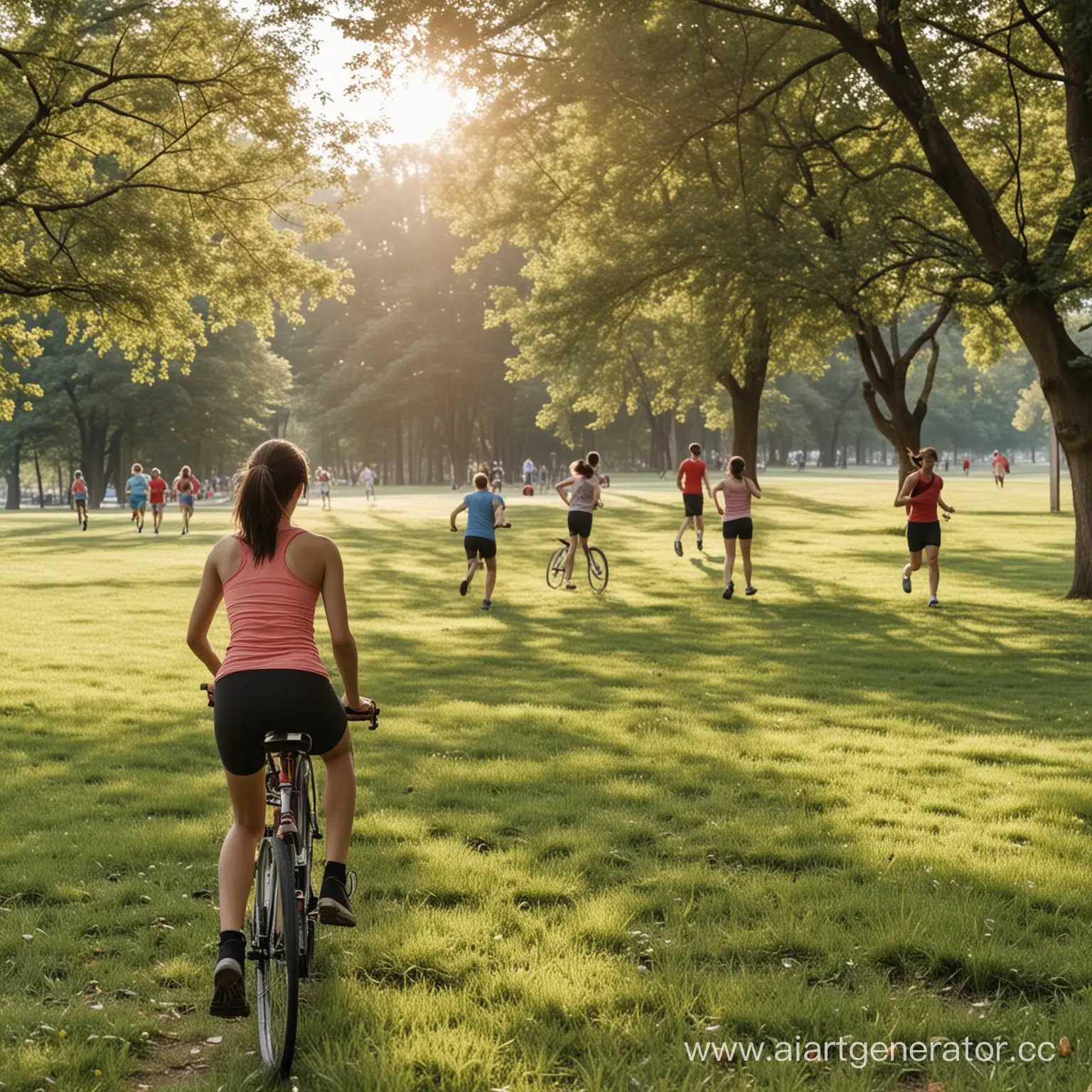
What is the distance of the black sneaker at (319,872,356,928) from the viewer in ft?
13.6

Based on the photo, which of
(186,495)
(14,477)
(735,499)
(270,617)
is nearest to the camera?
(270,617)

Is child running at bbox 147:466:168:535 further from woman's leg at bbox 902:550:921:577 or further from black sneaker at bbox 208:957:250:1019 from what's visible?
black sneaker at bbox 208:957:250:1019

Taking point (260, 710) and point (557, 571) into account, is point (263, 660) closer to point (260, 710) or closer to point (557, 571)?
point (260, 710)

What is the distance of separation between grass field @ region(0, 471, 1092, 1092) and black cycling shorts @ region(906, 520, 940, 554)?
2057mm

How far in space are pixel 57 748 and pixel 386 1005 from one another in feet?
18.2

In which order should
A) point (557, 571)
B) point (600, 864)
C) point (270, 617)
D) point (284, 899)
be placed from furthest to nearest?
point (557, 571) → point (600, 864) → point (270, 617) → point (284, 899)

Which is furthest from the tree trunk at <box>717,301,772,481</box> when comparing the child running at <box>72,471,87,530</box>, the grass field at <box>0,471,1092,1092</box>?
the grass field at <box>0,471,1092,1092</box>

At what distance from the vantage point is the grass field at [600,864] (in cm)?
403

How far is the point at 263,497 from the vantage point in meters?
4.04

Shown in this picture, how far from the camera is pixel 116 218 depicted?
18953 millimetres

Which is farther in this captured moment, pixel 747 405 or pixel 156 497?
pixel 747 405

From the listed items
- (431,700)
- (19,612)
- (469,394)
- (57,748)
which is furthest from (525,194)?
(469,394)

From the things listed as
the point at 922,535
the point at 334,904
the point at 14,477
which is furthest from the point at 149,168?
the point at 14,477

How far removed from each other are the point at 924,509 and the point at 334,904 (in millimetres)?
14346
